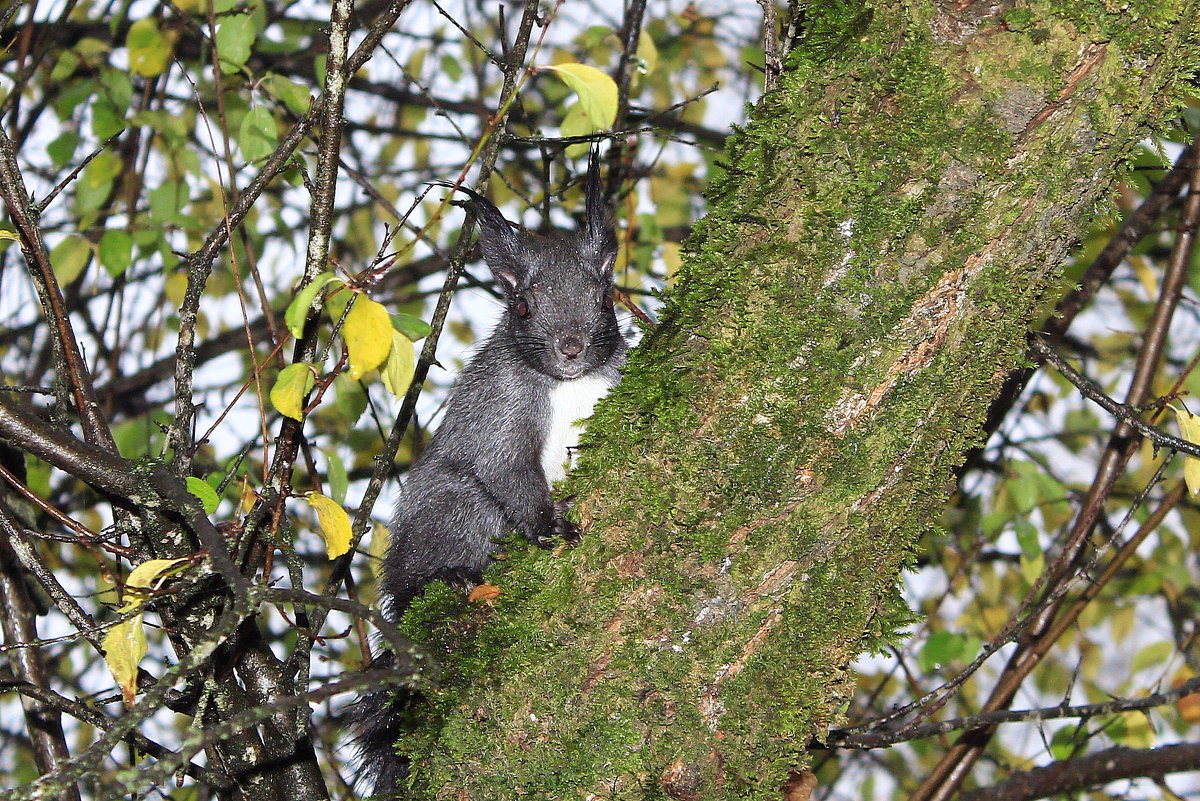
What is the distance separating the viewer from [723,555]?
71.7 inches

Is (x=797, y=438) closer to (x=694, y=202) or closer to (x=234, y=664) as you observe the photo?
(x=234, y=664)

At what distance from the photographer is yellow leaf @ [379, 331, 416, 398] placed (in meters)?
2.17

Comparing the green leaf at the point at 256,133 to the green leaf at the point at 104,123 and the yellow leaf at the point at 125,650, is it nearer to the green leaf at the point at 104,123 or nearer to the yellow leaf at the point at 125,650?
the green leaf at the point at 104,123

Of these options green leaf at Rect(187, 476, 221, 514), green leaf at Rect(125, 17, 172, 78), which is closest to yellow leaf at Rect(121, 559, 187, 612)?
green leaf at Rect(187, 476, 221, 514)

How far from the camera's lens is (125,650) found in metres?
1.87

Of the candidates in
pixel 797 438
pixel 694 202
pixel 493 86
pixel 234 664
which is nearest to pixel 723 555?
pixel 797 438

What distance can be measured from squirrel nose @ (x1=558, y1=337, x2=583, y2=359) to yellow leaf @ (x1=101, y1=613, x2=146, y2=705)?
1.67 m

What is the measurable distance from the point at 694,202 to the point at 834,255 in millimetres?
3541

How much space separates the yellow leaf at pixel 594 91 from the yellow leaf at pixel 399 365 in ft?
2.16

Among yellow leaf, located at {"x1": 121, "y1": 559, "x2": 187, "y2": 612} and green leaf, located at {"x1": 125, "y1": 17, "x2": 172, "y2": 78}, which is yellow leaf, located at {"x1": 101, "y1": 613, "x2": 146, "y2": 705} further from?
green leaf, located at {"x1": 125, "y1": 17, "x2": 172, "y2": 78}

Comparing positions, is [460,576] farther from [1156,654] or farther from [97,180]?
[1156,654]

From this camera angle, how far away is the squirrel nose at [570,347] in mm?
3256

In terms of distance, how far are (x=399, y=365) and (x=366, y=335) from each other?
1.19 feet

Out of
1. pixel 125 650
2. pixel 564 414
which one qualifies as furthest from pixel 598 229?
pixel 125 650
